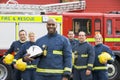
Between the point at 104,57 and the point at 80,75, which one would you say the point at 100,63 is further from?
the point at 80,75

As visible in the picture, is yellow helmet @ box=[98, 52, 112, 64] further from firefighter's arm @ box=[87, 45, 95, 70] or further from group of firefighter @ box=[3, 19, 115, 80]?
firefighter's arm @ box=[87, 45, 95, 70]

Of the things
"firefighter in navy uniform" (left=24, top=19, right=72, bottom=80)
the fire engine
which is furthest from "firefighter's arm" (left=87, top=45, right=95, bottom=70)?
the fire engine

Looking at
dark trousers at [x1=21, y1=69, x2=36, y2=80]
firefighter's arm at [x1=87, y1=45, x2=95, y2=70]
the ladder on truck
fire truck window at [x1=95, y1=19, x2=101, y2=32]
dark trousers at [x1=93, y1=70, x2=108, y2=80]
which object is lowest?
dark trousers at [x1=93, y1=70, x2=108, y2=80]

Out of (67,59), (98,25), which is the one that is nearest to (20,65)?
(67,59)

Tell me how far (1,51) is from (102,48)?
5.06 meters

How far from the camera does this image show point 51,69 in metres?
7.74

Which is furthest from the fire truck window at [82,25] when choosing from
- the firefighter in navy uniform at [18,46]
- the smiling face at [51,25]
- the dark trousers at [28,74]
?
the smiling face at [51,25]

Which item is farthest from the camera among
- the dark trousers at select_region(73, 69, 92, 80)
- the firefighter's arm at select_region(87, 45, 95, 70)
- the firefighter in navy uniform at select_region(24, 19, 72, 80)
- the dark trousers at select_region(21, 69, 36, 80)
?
the dark trousers at select_region(73, 69, 92, 80)

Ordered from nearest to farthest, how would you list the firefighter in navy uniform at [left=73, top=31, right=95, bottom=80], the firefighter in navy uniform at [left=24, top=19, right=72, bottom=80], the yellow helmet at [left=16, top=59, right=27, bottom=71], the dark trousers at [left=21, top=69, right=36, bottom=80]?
the firefighter in navy uniform at [left=24, top=19, right=72, bottom=80], the yellow helmet at [left=16, top=59, right=27, bottom=71], the dark trousers at [left=21, top=69, right=36, bottom=80], the firefighter in navy uniform at [left=73, top=31, right=95, bottom=80]

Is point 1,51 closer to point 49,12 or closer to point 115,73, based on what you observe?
point 49,12

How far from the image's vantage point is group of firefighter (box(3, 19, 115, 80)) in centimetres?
775

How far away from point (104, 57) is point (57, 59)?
2.98m

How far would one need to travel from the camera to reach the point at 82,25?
15.8 metres

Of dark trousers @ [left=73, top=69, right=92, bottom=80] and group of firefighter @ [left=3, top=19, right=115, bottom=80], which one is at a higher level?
group of firefighter @ [left=3, top=19, right=115, bottom=80]
